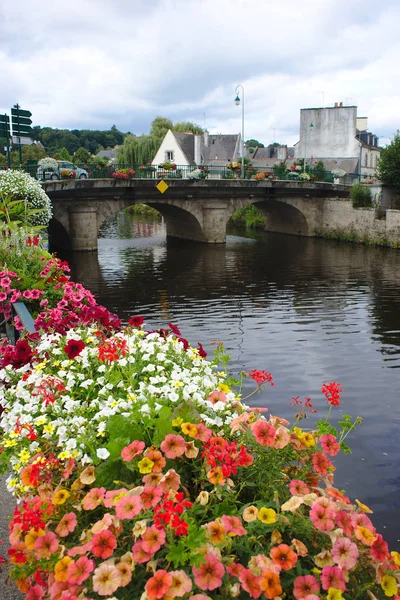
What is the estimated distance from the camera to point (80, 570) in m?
2.25

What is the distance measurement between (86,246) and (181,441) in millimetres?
30423

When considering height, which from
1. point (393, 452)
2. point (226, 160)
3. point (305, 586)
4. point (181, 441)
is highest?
point (226, 160)

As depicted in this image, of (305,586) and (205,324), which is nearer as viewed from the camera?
(305,586)

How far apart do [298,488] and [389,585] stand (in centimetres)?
56

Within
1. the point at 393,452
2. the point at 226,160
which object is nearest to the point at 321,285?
the point at 393,452

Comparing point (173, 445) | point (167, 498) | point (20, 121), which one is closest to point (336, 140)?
point (20, 121)

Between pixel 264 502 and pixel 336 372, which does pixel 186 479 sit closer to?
pixel 264 502

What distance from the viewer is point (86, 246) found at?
32.2m

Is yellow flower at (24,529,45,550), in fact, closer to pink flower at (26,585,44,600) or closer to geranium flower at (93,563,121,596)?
pink flower at (26,585,44,600)

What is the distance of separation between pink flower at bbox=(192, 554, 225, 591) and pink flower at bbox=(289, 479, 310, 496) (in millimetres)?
609

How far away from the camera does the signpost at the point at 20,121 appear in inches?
795

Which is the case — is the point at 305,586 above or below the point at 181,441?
below

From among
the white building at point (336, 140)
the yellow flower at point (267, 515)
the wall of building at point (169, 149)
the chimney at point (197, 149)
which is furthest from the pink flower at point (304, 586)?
the chimney at point (197, 149)

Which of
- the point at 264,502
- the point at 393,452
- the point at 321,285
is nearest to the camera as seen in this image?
the point at 264,502
